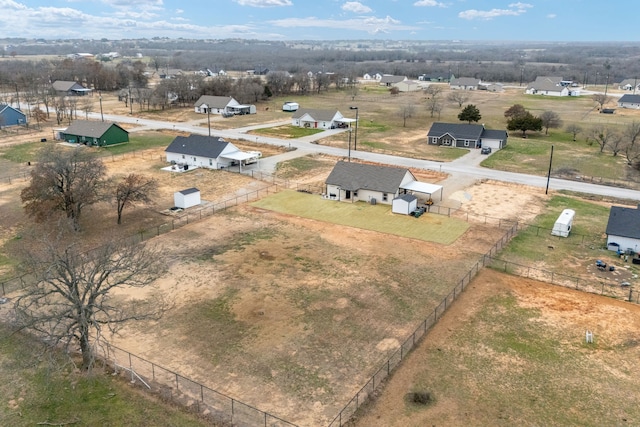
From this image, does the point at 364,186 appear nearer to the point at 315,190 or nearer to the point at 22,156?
the point at 315,190

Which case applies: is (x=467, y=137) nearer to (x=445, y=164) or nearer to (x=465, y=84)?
(x=445, y=164)

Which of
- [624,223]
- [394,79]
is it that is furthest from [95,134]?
[394,79]

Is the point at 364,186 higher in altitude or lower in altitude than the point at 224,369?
higher

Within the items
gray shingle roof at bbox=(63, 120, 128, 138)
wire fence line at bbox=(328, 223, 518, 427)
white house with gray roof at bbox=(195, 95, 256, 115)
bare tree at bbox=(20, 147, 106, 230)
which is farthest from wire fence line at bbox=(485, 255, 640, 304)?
white house with gray roof at bbox=(195, 95, 256, 115)

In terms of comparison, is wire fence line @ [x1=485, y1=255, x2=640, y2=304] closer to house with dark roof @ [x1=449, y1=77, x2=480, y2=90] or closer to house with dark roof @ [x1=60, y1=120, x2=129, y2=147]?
house with dark roof @ [x1=60, y1=120, x2=129, y2=147]

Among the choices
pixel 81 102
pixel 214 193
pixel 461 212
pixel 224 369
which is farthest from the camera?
pixel 81 102

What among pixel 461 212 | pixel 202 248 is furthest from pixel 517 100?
pixel 202 248
